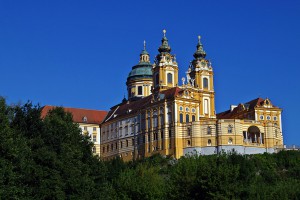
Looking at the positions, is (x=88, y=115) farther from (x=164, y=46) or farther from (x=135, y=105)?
(x=164, y=46)

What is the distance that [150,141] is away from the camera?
123 m

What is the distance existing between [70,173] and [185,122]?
63.2 metres

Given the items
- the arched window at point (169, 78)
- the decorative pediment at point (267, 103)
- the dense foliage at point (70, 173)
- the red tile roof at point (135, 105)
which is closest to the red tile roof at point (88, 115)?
the red tile roof at point (135, 105)

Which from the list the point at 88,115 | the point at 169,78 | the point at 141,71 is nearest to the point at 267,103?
the point at 169,78

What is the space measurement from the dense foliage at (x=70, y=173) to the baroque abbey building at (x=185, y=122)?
154 ft

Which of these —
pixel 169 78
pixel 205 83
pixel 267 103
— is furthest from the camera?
pixel 205 83

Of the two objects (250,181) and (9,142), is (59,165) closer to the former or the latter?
(9,142)

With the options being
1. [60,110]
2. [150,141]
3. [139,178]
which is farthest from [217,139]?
[60,110]

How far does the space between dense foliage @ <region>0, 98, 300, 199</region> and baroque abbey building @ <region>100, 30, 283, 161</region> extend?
4707cm

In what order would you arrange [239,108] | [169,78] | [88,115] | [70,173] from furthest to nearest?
1. [88,115]
2. [169,78]
3. [239,108]
4. [70,173]

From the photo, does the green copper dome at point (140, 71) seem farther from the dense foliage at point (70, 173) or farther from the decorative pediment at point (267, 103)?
the dense foliage at point (70, 173)

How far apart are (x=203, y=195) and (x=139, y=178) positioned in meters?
13.4

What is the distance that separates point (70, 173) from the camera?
57.4 metres

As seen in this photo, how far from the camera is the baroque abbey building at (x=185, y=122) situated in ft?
385
